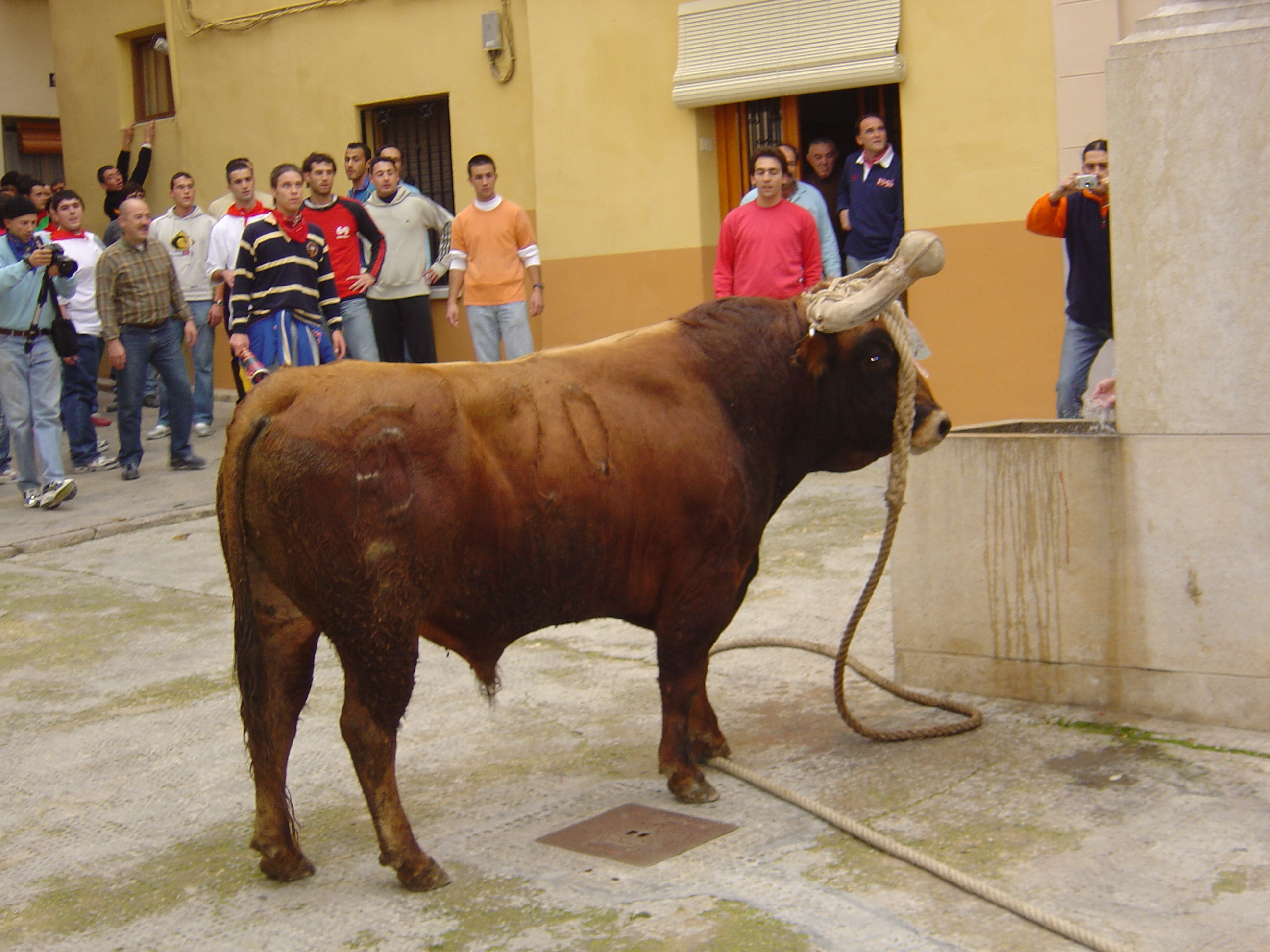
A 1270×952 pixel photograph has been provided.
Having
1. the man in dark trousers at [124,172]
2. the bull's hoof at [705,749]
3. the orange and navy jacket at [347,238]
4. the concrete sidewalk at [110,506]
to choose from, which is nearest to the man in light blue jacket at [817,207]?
the orange and navy jacket at [347,238]

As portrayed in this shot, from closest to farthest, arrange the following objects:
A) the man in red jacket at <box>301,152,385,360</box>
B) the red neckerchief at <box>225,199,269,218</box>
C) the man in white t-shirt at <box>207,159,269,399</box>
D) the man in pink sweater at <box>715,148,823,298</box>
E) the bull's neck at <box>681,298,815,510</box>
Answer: the bull's neck at <box>681,298,815,510</box> → the man in pink sweater at <box>715,148,823,298</box> → the man in red jacket at <box>301,152,385,360</box> → the man in white t-shirt at <box>207,159,269,399</box> → the red neckerchief at <box>225,199,269,218</box>

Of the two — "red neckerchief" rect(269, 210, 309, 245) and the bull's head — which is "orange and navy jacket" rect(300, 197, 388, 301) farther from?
the bull's head

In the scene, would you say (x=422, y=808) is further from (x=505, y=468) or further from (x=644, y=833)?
(x=505, y=468)

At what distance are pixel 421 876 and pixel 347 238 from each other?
6750mm

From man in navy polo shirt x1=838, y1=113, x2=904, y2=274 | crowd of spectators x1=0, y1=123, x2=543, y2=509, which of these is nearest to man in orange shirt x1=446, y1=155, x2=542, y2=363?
crowd of spectators x1=0, y1=123, x2=543, y2=509

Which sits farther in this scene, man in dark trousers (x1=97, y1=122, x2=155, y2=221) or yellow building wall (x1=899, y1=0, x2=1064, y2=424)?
man in dark trousers (x1=97, y1=122, x2=155, y2=221)

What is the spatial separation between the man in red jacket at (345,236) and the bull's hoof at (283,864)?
615cm

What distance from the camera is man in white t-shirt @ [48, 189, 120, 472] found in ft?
33.8

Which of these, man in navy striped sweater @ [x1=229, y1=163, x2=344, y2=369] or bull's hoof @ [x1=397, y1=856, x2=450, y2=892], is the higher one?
man in navy striped sweater @ [x1=229, y1=163, x2=344, y2=369]

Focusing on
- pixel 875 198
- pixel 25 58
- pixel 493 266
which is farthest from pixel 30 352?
pixel 25 58

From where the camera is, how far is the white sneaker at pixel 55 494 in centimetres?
902

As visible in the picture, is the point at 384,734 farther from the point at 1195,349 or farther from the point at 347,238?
the point at 347,238

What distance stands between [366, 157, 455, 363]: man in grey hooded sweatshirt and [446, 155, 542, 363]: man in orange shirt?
447 mm

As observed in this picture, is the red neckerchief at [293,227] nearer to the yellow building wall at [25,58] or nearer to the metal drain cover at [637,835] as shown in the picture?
the metal drain cover at [637,835]
